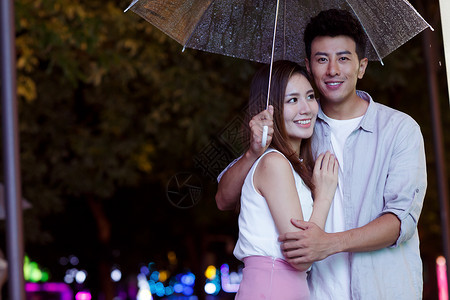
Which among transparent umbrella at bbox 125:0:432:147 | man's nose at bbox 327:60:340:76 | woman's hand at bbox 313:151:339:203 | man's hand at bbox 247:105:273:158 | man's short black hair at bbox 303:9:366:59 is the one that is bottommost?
woman's hand at bbox 313:151:339:203

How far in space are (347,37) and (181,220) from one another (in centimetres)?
1551

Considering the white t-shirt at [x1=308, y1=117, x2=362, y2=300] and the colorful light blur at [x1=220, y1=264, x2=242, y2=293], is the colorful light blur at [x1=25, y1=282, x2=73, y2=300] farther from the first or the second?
the white t-shirt at [x1=308, y1=117, x2=362, y2=300]

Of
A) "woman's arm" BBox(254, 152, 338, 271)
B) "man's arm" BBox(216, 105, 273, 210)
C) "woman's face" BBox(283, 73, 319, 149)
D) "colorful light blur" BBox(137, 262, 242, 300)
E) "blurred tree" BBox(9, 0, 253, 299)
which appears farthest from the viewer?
"colorful light blur" BBox(137, 262, 242, 300)

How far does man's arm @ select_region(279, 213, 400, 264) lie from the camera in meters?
2.60

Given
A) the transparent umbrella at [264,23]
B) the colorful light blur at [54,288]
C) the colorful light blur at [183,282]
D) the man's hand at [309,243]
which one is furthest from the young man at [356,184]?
the colorful light blur at [54,288]

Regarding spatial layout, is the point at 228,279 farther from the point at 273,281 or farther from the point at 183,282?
the point at 273,281

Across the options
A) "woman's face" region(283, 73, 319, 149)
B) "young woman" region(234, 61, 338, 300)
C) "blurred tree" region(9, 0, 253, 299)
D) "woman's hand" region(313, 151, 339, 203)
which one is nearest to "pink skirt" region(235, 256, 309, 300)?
"young woman" region(234, 61, 338, 300)

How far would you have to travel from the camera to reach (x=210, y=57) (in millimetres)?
9359

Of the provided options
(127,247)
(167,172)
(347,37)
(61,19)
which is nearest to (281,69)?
(347,37)

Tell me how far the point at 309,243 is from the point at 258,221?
28 cm

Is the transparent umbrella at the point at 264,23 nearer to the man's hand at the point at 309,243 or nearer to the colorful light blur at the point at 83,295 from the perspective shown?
the man's hand at the point at 309,243

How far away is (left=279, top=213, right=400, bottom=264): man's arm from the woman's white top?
0.09 meters

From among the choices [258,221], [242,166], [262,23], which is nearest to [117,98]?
[262,23]

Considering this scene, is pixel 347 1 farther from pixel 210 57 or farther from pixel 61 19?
pixel 210 57
